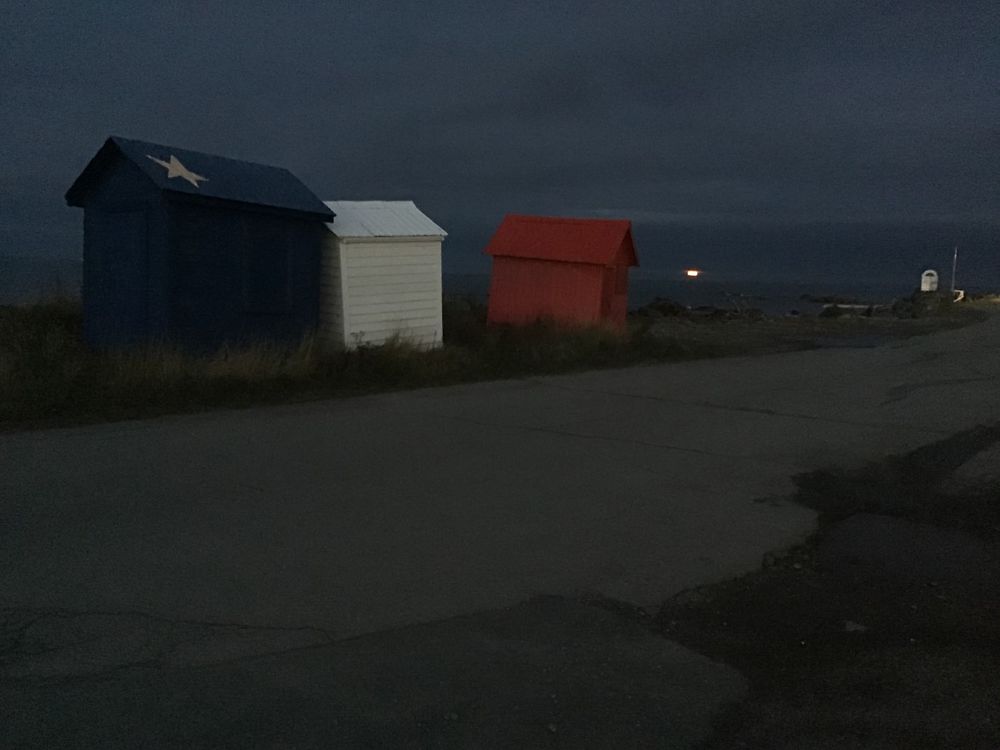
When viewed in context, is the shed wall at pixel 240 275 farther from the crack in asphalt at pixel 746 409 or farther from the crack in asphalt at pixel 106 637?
the crack in asphalt at pixel 106 637

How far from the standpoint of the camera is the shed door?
14555 millimetres

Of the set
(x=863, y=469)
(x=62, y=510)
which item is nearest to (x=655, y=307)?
(x=863, y=469)

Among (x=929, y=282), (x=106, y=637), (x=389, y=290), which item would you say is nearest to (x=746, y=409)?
(x=389, y=290)

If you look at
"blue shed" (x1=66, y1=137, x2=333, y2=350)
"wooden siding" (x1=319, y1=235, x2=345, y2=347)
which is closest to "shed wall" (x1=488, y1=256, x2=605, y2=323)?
"wooden siding" (x1=319, y1=235, x2=345, y2=347)

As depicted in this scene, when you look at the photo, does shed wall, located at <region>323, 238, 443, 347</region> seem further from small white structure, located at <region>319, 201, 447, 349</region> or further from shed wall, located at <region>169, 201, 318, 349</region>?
shed wall, located at <region>169, 201, 318, 349</region>

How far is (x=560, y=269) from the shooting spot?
24.2 metres

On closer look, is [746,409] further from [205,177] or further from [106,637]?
[106,637]

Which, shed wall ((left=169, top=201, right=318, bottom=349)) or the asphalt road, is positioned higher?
shed wall ((left=169, top=201, right=318, bottom=349))

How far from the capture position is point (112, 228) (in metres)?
15.2

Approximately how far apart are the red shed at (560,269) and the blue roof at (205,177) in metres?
8.12

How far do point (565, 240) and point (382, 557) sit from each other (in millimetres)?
18183

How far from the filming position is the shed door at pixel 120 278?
47.8ft

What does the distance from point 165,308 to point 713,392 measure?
26.2ft

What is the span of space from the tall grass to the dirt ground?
7.82 meters
